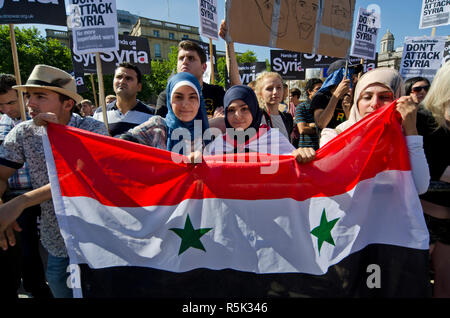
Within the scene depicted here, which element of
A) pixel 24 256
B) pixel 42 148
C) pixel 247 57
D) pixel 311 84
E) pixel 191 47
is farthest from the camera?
pixel 247 57

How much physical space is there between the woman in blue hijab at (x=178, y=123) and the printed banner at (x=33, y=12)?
2.26 meters

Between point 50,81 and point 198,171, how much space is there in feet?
3.94

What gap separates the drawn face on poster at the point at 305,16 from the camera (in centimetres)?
335

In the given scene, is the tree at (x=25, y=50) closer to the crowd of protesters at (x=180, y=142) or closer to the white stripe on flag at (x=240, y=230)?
the crowd of protesters at (x=180, y=142)

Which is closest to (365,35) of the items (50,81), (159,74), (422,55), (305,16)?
(422,55)

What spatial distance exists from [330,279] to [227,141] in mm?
1250

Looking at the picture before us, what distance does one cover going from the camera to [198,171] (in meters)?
1.73

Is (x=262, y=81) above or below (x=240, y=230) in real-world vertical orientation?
above

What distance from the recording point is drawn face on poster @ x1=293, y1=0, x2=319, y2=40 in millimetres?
3346

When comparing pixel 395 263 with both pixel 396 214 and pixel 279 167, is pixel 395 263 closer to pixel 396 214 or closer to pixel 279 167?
pixel 396 214

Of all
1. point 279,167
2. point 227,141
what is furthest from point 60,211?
point 279,167

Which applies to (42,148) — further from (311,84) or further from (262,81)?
(311,84)

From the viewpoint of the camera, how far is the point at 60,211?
171cm

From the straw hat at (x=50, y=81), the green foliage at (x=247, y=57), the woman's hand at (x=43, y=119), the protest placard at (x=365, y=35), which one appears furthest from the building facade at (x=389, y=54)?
the woman's hand at (x=43, y=119)
